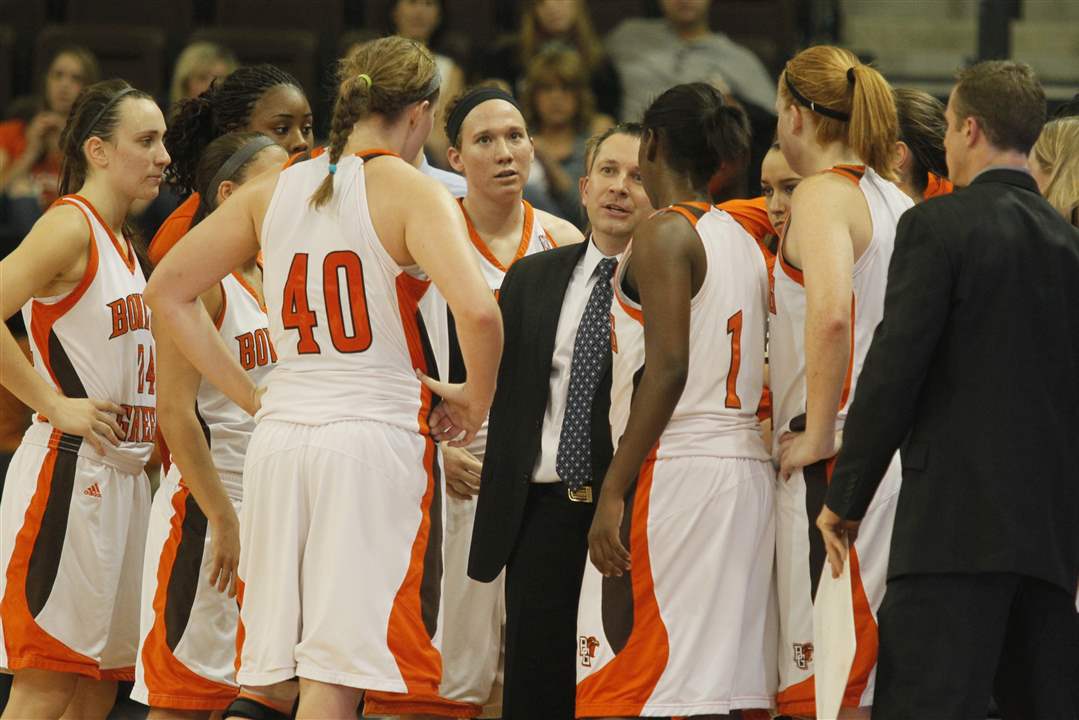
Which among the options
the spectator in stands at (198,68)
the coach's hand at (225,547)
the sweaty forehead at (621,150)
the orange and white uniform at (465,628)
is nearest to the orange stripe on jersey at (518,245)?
the orange and white uniform at (465,628)

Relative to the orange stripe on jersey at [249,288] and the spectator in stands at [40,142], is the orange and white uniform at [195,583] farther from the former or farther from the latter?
the spectator in stands at [40,142]

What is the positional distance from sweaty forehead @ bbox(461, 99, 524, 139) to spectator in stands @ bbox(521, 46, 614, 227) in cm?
309

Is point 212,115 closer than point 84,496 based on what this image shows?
No

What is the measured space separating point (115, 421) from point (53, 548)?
431mm

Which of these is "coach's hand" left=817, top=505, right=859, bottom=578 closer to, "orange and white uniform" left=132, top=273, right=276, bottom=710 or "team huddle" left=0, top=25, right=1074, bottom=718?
"team huddle" left=0, top=25, right=1074, bottom=718

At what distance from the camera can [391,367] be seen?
12.1ft

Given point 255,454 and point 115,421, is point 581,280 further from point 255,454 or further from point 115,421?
point 115,421

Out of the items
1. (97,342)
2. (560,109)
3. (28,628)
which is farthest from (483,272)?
(560,109)

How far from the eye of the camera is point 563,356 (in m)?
4.35

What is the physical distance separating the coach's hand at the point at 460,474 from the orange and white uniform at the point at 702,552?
2.61ft

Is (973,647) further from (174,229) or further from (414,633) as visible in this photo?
(174,229)

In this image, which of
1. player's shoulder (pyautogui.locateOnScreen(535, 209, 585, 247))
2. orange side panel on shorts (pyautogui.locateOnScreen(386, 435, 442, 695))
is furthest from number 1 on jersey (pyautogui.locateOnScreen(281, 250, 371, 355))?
player's shoulder (pyautogui.locateOnScreen(535, 209, 585, 247))

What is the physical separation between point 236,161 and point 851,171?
1.98 m

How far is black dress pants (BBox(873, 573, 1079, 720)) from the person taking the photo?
332 centimetres
